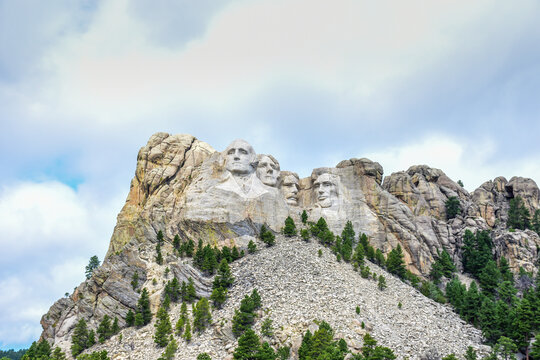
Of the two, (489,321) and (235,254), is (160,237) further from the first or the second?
(489,321)

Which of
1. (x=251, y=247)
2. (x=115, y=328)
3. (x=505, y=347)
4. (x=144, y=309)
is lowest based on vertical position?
(x=505, y=347)

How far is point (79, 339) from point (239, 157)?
1102 inches

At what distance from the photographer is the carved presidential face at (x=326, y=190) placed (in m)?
74.8

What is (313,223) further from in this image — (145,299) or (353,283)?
(145,299)

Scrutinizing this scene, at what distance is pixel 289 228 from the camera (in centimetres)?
6762

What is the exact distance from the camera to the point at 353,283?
194ft

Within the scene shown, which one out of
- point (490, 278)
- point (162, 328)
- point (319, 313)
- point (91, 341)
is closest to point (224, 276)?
point (162, 328)

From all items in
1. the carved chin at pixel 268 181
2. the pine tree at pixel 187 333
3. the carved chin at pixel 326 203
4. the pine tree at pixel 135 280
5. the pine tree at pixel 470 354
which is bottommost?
the pine tree at pixel 470 354

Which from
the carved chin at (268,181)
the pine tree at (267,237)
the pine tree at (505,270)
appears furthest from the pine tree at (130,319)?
the pine tree at (505,270)

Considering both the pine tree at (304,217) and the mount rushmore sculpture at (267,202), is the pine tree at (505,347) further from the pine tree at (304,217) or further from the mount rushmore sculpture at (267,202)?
the pine tree at (304,217)

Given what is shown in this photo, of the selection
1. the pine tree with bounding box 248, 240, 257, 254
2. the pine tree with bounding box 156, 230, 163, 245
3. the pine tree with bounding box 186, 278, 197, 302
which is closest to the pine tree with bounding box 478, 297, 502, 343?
the pine tree with bounding box 248, 240, 257, 254

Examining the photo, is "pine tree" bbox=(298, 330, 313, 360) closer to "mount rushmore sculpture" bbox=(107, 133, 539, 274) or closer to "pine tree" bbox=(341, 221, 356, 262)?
"pine tree" bbox=(341, 221, 356, 262)

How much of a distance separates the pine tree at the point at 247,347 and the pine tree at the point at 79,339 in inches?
640

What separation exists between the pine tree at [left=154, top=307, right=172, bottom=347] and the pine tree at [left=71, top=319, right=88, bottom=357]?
7.15 meters
